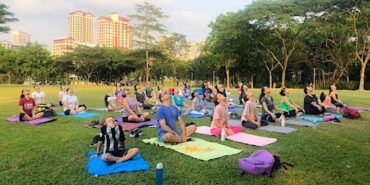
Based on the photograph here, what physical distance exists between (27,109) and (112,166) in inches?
→ 243

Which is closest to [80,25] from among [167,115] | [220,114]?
[220,114]

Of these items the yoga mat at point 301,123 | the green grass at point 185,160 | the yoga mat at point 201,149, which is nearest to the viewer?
the green grass at point 185,160

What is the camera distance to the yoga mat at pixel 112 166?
5.04 m

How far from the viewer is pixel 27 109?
10133 mm

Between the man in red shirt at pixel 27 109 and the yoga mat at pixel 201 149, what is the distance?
4.83m

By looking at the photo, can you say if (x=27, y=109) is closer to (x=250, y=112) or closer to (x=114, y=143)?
(x=114, y=143)

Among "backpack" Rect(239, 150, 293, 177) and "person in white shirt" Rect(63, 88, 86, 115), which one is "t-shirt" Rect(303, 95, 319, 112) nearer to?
"backpack" Rect(239, 150, 293, 177)

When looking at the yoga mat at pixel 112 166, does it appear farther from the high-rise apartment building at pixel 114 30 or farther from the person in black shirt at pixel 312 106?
the high-rise apartment building at pixel 114 30

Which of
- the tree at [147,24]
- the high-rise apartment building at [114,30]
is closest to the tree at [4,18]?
the tree at [147,24]

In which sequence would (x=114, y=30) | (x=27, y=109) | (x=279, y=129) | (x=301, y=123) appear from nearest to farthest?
(x=279, y=129), (x=301, y=123), (x=27, y=109), (x=114, y=30)

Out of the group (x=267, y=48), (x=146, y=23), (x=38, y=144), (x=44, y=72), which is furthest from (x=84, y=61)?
(x=38, y=144)

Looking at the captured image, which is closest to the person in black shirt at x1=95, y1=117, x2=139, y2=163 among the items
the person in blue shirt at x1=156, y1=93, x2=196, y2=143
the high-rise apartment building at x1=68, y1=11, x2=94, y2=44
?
the person in blue shirt at x1=156, y1=93, x2=196, y2=143

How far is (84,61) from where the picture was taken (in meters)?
51.9

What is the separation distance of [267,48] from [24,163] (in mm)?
33694
